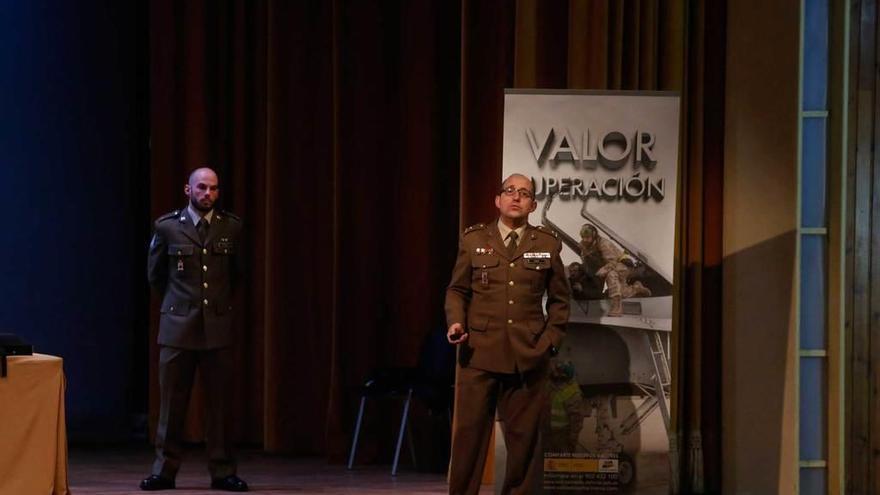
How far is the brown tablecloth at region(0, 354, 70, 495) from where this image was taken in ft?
16.1

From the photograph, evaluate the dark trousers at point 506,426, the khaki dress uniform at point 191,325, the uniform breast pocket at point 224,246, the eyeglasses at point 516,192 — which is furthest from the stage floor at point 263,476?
the eyeglasses at point 516,192

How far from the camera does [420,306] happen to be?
7.47 m

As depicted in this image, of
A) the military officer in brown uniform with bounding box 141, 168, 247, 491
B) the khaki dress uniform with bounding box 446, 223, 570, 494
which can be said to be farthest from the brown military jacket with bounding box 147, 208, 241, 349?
the khaki dress uniform with bounding box 446, 223, 570, 494

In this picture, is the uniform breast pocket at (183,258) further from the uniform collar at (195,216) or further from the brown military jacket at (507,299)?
the brown military jacket at (507,299)

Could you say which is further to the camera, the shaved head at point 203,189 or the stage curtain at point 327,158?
the stage curtain at point 327,158

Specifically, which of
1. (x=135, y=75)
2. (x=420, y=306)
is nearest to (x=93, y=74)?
(x=135, y=75)

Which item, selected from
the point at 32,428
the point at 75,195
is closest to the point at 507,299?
the point at 32,428

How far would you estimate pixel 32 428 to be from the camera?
4.95 metres

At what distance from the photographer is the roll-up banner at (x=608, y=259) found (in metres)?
5.95

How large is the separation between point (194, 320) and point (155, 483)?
84 cm

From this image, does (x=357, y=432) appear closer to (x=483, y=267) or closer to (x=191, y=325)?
(x=191, y=325)

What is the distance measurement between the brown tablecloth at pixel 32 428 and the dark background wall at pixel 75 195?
277 cm

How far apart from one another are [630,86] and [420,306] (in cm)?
178

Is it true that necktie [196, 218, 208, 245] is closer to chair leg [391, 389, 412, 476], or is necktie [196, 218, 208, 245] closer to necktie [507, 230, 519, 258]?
chair leg [391, 389, 412, 476]
